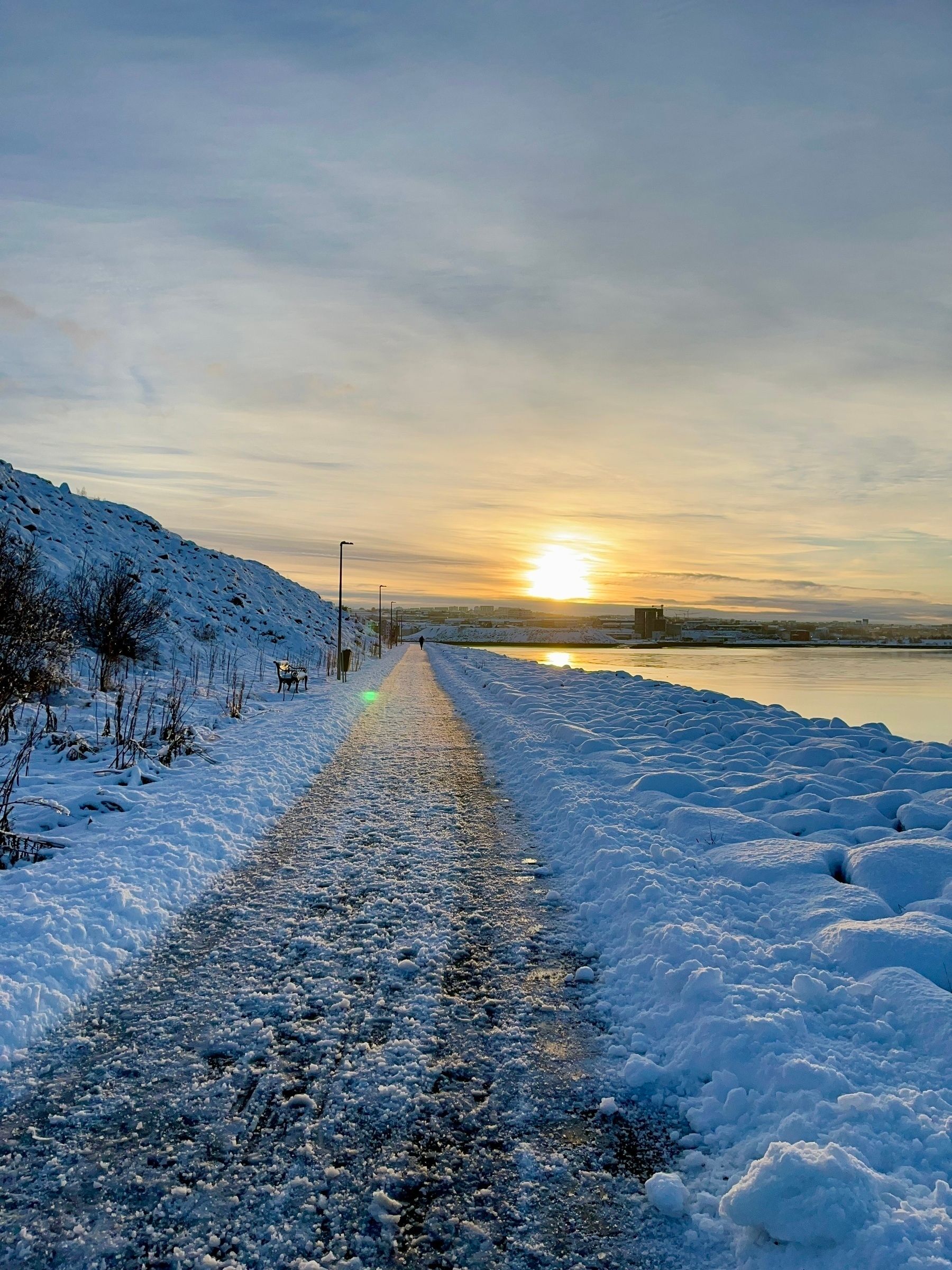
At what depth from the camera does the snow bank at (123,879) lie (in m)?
4.28

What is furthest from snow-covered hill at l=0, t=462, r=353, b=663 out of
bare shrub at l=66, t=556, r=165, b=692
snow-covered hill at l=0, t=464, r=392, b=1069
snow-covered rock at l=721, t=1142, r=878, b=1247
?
snow-covered rock at l=721, t=1142, r=878, b=1247

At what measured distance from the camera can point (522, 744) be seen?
40.6ft

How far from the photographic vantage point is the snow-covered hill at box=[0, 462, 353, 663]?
2864 centimetres

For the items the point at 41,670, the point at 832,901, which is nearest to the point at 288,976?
the point at 832,901

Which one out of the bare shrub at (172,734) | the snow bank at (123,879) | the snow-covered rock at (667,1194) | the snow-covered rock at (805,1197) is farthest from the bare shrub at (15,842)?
the snow-covered rock at (805,1197)

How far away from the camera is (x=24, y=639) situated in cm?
1078

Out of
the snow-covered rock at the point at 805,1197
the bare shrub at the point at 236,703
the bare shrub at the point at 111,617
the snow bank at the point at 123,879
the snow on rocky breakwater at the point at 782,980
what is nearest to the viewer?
the snow-covered rock at the point at 805,1197

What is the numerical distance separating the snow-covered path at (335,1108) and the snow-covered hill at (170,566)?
2335 centimetres

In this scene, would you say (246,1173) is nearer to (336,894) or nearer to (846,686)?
(336,894)

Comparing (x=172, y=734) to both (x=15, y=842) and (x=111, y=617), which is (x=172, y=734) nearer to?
(x=15, y=842)

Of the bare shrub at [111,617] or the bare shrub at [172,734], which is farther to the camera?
the bare shrub at [111,617]

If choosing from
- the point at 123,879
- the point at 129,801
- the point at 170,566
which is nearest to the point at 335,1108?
the point at 123,879

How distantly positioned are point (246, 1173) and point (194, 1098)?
0.61 meters

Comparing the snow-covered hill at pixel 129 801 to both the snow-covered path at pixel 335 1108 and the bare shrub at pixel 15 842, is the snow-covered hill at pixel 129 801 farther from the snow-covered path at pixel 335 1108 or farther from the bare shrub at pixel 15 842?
the snow-covered path at pixel 335 1108
